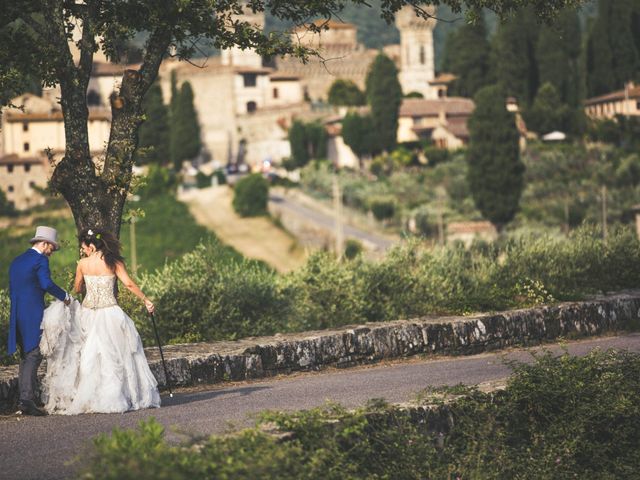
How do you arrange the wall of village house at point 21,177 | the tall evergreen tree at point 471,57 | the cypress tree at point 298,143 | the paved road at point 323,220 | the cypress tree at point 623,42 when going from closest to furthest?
the paved road at point 323,220 < the cypress tree at point 623,42 < the tall evergreen tree at point 471,57 < the wall of village house at point 21,177 < the cypress tree at point 298,143

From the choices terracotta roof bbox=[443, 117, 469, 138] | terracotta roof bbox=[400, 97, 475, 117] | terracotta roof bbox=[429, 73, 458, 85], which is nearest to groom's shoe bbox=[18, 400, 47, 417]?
terracotta roof bbox=[443, 117, 469, 138]

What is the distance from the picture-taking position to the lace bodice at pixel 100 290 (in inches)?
465

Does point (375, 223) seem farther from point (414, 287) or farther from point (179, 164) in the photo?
point (414, 287)

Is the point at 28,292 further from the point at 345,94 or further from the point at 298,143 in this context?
the point at 345,94

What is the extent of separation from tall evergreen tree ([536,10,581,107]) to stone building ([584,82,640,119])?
1.43 m

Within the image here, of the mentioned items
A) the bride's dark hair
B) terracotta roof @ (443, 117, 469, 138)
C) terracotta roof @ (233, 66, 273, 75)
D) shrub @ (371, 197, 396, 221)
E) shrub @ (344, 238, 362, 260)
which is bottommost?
shrub @ (344, 238, 362, 260)

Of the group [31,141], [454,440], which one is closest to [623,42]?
[31,141]

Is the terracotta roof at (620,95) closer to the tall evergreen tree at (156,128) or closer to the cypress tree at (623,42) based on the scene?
the cypress tree at (623,42)

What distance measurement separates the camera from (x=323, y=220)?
92.4 meters

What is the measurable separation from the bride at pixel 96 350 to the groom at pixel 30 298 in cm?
9

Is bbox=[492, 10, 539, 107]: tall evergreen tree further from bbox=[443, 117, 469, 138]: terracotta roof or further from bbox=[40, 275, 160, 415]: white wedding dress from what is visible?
bbox=[40, 275, 160, 415]: white wedding dress

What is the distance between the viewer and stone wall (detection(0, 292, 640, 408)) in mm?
13398

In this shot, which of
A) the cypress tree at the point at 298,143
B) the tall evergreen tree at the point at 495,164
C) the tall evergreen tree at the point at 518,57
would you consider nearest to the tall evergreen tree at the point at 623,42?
the tall evergreen tree at the point at 518,57

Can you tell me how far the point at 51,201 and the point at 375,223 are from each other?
92.4 ft
